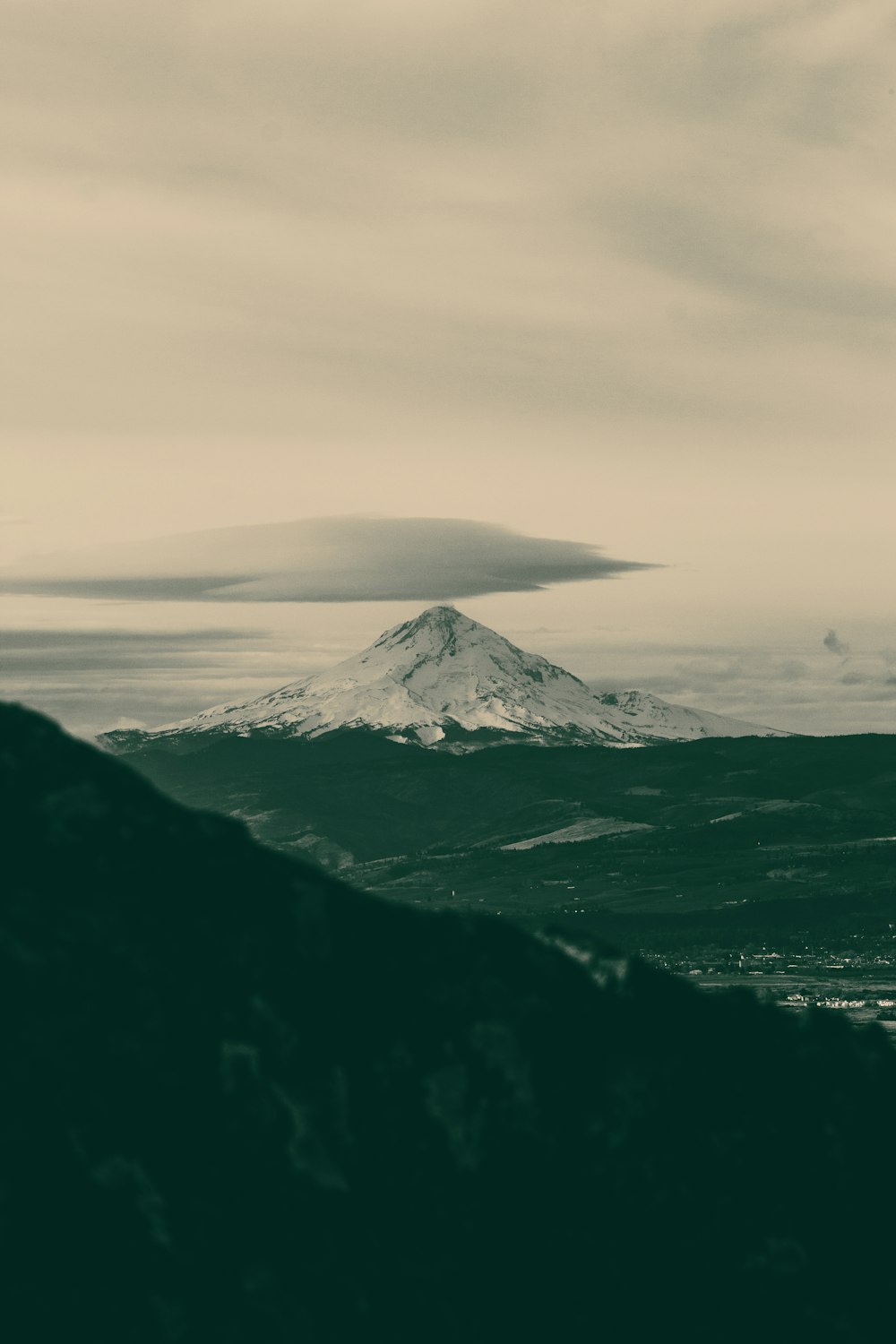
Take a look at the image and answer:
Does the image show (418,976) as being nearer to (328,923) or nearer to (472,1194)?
(328,923)

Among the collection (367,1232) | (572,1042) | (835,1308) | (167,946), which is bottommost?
(835,1308)

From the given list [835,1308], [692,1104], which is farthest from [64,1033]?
[835,1308]

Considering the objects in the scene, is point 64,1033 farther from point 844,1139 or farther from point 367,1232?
point 844,1139

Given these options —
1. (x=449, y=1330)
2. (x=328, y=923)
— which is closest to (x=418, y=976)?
(x=328, y=923)

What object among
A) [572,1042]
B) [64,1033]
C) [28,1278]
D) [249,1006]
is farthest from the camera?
[572,1042]

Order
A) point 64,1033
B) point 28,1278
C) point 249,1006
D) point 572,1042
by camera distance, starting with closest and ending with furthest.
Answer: point 28,1278, point 64,1033, point 249,1006, point 572,1042

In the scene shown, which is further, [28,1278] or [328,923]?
[328,923]

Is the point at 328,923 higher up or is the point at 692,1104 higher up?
the point at 328,923
